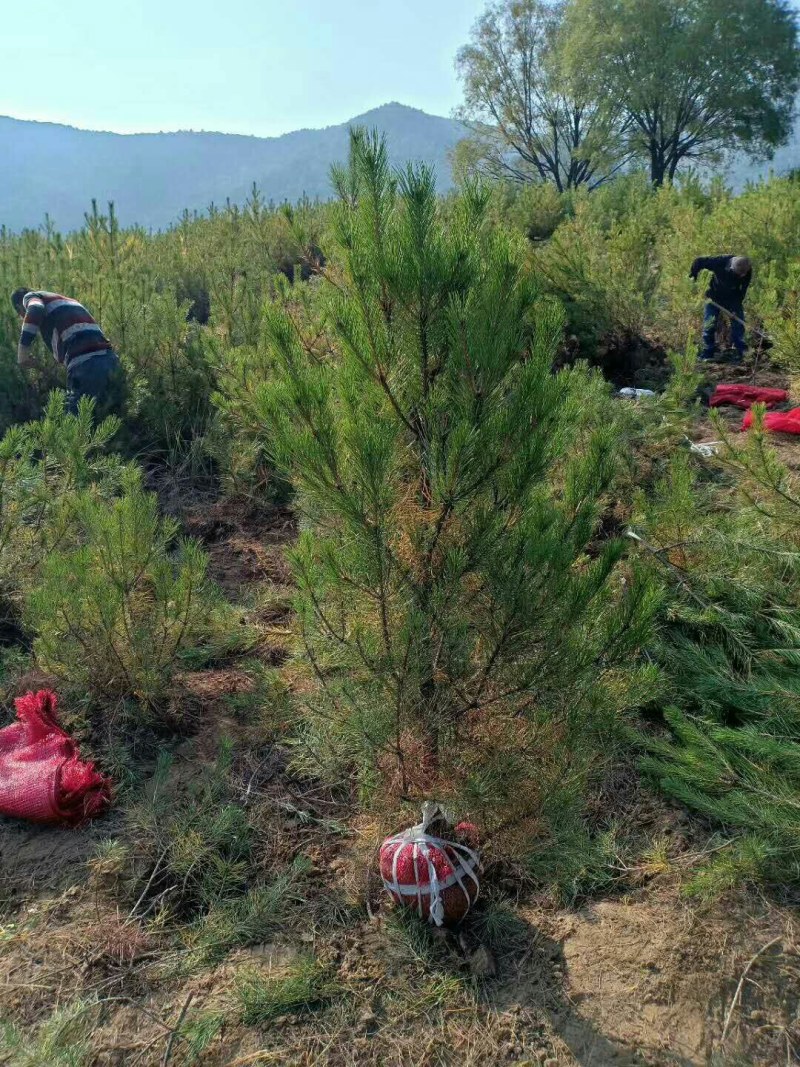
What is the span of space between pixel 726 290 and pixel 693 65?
67.0 ft

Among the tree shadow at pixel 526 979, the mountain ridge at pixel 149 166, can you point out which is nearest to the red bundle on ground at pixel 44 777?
the tree shadow at pixel 526 979

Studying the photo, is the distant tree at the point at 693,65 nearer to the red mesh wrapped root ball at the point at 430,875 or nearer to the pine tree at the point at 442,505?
the pine tree at the point at 442,505

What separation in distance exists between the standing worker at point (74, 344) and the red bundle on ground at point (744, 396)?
4.48m

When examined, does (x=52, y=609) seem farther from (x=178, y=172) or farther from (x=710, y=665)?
(x=178, y=172)

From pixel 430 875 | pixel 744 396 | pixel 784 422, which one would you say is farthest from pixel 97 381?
pixel 744 396

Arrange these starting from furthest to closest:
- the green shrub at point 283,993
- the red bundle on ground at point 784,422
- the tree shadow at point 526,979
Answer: the red bundle on ground at point 784,422 < the green shrub at point 283,993 < the tree shadow at point 526,979

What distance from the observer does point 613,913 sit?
6.62 feet

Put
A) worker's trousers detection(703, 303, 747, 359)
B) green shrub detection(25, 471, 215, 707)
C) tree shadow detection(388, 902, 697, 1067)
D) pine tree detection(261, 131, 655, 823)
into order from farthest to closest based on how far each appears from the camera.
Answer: worker's trousers detection(703, 303, 747, 359) → green shrub detection(25, 471, 215, 707) → tree shadow detection(388, 902, 697, 1067) → pine tree detection(261, 131, 655, 823)

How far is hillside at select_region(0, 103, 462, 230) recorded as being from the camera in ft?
326

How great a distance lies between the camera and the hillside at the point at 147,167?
3915 inches

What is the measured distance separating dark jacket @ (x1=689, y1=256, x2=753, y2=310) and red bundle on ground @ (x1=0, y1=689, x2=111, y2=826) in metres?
6.16

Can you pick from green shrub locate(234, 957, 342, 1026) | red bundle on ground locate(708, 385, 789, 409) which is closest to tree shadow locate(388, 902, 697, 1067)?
green shrub locate(234, 957, 342, 1026)

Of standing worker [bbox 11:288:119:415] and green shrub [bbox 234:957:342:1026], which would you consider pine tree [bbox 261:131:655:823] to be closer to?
green shrub [bbox 234:957:342:1026]

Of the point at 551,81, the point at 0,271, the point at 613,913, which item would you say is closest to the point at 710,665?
the point at 613,913
